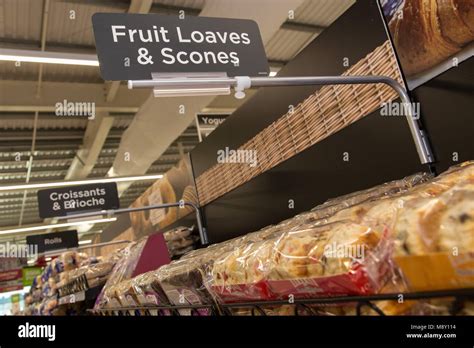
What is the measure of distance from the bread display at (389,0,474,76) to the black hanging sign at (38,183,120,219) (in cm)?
319

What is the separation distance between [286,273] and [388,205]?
0.25m

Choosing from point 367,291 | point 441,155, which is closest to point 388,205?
point 367,291

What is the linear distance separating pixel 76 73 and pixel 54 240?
3023mm

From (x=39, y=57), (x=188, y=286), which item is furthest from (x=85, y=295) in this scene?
(x=39, y=57)

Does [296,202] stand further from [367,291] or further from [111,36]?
[367,291]

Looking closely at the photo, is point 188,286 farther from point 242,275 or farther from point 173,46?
point 173,46

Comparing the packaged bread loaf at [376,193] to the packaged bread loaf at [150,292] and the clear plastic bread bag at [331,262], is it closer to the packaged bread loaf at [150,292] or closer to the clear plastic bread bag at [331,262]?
the clear plastic bread bag at [331,262]

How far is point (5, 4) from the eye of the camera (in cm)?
516

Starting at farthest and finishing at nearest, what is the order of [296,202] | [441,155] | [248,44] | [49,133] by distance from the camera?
[49,133]
[296,202]
[248,44]
[441,155]

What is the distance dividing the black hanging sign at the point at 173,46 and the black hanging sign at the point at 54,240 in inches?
197

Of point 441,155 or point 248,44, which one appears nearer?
point 441,155

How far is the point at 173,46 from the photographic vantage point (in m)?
1.55

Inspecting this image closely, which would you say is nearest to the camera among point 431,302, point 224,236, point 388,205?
point 431,302

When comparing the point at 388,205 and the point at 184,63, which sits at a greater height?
the point at 184,63
